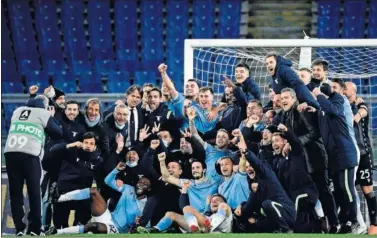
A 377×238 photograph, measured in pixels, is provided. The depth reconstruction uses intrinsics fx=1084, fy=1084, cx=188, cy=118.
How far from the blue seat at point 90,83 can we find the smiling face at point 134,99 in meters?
7.43

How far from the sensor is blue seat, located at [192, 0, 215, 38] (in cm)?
1980

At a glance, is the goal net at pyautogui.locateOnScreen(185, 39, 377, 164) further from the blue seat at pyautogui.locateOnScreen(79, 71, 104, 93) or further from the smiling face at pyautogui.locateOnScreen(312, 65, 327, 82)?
the blue seat at pyautogui.locateOnScreen(79, 71, 104, 93)

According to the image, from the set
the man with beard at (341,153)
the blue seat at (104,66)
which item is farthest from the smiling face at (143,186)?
the blue seat at (104,66)

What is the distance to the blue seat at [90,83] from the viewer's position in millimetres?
19172

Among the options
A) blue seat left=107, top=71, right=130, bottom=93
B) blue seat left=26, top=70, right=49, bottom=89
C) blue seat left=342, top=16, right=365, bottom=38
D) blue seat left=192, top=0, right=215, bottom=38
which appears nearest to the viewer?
blue seat left=107, top=71, right=130, bottom=93

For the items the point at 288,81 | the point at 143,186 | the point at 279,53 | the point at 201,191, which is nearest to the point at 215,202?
the point at 201,191

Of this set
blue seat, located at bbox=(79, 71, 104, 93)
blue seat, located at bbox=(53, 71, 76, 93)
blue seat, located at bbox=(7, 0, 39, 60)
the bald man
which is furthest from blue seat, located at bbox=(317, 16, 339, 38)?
the bald man

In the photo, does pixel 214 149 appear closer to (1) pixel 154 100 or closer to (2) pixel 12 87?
(1) pixel 154 100

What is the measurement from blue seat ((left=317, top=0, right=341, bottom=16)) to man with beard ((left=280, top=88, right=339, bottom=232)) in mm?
8799

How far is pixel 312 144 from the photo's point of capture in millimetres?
11367

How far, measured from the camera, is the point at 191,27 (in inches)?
784

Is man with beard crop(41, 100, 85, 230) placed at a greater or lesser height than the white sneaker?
greater

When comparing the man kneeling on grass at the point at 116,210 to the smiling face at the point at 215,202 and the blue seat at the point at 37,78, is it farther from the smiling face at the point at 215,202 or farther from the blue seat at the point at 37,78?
the blue seat at the point at 37,78

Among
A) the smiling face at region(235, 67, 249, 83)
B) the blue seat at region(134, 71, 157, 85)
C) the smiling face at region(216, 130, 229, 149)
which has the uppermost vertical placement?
the smiling face at region(235, 67, 249, 83)
